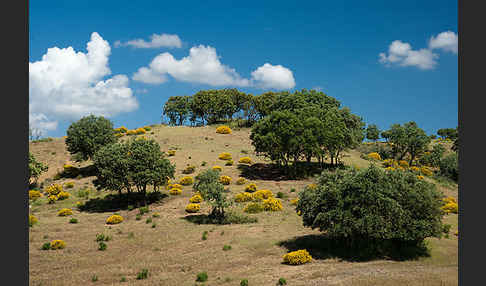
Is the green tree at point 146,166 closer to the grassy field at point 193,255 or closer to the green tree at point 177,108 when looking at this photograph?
the grassy field at point 193,255

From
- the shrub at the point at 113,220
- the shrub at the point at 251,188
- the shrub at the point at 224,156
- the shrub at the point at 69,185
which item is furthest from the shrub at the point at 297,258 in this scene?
the shrub at the point at 69,185

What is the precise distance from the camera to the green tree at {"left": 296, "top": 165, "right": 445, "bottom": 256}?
79.8 feet

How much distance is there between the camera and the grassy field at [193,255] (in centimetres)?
2177

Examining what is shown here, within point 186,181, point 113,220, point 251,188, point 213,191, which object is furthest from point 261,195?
point 113,220

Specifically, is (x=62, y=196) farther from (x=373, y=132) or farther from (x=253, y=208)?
(x=373, y=132)

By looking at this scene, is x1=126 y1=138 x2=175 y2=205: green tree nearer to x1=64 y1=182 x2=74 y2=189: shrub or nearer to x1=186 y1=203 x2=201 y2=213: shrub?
x1=186 y1=203 x2=201 y2=213: shrub

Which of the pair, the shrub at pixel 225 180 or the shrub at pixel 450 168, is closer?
the shrub at pixel 225 180

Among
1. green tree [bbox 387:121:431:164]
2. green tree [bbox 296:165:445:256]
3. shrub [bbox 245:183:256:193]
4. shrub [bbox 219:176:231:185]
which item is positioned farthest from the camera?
green tree [bbox 387:121:431:164]

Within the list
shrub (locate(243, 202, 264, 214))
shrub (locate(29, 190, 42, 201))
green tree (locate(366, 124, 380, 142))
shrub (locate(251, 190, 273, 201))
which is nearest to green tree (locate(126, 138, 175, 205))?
shrub (locate(251, 190, 273, 201))

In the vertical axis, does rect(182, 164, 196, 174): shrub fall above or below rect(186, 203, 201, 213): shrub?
above

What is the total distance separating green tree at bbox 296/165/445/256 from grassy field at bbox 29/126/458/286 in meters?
2.13

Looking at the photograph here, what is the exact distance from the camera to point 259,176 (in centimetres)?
5962

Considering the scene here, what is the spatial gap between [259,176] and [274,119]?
33.5 feet

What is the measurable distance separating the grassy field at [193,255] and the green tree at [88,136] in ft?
58.1
